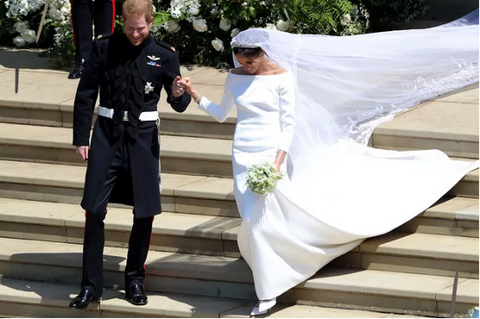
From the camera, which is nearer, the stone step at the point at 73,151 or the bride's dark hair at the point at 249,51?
the bride's dark hair at the point at 249,51

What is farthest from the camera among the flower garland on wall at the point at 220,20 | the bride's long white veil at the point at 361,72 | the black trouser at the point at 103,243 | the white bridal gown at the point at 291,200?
the flower garland on wall at the point at 220,20

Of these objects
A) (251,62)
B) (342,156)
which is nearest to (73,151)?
(342,156)

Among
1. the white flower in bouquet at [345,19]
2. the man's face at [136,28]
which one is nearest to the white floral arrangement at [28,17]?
the white flower in bouquet at [345,19]

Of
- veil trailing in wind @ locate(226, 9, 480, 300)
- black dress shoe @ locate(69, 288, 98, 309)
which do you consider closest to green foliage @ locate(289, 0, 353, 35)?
veil trailing in wind @ locate(226, 9, 480, 300)

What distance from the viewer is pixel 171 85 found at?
22.3ft

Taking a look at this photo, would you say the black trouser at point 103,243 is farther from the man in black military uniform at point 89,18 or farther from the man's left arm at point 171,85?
the man in black military uniform at point 89,18

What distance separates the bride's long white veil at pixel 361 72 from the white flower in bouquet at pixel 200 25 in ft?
6.62

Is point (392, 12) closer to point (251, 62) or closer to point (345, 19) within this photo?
point (345, 19)

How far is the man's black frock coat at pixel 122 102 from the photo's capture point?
6703 mm

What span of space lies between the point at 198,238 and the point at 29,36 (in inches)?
155

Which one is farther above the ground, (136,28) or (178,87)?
(136,28)

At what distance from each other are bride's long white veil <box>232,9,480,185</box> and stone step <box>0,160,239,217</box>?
2.84 ft

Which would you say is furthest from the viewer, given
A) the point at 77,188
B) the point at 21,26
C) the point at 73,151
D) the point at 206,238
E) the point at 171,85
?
the point at 21,26

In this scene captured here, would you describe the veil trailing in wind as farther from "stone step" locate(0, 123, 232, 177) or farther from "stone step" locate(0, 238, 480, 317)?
"stone step" locate(0, 123, 232, 177)
